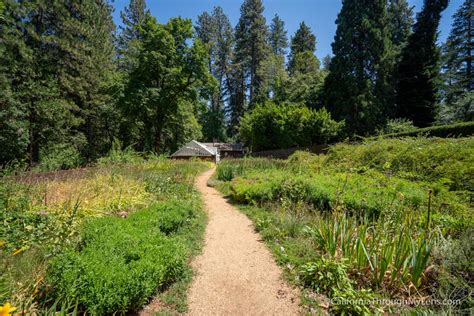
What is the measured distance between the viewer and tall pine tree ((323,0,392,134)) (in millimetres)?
20281

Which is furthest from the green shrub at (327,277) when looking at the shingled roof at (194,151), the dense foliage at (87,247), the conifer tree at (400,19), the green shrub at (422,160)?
the conifer tree at (400,19)

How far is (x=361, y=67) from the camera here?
21.1 meters

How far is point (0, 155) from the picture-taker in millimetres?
13164

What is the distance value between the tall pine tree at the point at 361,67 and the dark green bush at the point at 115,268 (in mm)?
21021

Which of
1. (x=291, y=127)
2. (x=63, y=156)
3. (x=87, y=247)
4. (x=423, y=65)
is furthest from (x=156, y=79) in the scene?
(x=423, y=65)

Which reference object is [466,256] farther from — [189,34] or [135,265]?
[189,34]

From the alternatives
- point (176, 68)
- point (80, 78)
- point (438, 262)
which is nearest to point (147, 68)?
point (176, 68)

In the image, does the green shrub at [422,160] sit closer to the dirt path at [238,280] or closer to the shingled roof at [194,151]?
the dirt path at [238,280]

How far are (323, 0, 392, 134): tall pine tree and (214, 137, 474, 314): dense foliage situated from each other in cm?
1416

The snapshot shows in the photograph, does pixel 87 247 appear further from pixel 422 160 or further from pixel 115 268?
pixel 422 160

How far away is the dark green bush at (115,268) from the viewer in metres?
2.29

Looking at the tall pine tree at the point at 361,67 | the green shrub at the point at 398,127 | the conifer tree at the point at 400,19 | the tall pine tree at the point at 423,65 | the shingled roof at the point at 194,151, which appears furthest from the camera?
the conifer tree at the point at 400,19

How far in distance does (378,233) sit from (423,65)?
25614mm

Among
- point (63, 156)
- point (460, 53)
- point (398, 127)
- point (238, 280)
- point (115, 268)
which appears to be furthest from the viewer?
point (460, 53)
